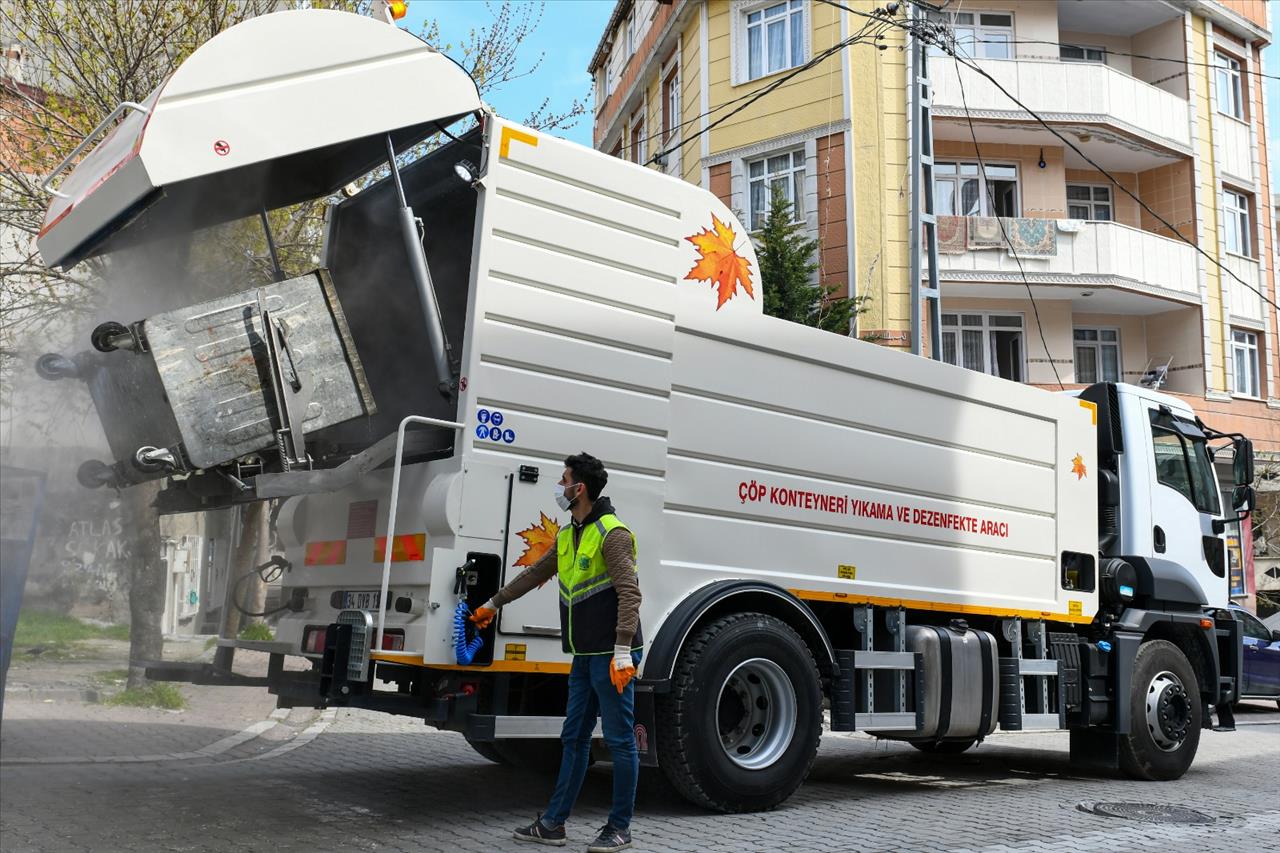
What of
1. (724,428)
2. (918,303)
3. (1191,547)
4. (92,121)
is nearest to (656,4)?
(918,303)

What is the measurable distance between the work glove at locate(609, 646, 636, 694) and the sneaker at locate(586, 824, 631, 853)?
0.63 metres

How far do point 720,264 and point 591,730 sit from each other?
8.54 feet

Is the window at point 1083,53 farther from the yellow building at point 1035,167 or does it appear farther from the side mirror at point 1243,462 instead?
the side mirror at point 1243,462

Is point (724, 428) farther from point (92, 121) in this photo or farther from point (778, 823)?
point (92, 121)

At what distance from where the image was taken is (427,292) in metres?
5.81

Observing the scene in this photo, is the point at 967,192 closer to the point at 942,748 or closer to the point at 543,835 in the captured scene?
the point at 942,748

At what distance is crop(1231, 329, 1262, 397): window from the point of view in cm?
2362

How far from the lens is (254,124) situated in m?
5.28

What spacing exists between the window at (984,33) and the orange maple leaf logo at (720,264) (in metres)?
16.7

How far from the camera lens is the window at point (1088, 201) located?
23156mm

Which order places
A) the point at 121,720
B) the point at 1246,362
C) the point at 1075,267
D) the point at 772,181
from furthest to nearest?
the point at 1246,362, the point at 1075,267, the point at 772,181, the point at 121,720

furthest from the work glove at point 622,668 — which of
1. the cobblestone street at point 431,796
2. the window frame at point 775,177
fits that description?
the window frame at point 775,177

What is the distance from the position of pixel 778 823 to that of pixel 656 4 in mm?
21674

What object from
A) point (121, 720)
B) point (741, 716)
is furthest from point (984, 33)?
point (741, 716)
